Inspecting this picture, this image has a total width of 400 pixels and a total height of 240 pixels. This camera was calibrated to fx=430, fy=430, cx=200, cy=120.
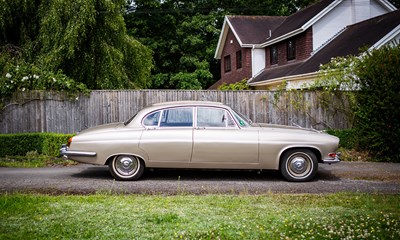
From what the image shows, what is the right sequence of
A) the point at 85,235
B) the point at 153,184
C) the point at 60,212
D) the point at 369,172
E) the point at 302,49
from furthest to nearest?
the point at 302,49, the point at 369,172, the point at 153,184, the point at 60,212, the point at 85,235

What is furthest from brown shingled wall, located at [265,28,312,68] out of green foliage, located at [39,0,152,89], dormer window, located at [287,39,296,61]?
green foliage, located at [39,0,152,89]

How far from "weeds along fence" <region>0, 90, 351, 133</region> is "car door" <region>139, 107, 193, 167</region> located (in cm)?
477

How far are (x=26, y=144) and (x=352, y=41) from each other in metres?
13.9

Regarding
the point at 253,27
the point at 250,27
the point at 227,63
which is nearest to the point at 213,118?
the point at 250,27

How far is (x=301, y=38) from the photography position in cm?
2219

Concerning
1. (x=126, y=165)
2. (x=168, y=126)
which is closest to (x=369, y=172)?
(x=168, y=126)

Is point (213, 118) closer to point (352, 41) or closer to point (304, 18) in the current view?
point (352, 41)

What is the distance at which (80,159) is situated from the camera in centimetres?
873

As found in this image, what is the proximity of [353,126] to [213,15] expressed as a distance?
71.6 ft

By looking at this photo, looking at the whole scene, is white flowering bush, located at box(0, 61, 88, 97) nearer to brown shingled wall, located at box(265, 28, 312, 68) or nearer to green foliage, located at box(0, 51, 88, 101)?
green foliage, located at box(0, 51, 88, 101)

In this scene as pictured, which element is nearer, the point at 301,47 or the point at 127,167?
the point at 127,167

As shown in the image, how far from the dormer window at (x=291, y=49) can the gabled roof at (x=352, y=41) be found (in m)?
0.67

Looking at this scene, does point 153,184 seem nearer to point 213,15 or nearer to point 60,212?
point 60,212

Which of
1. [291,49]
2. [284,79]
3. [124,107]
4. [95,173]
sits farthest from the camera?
[291,49]
